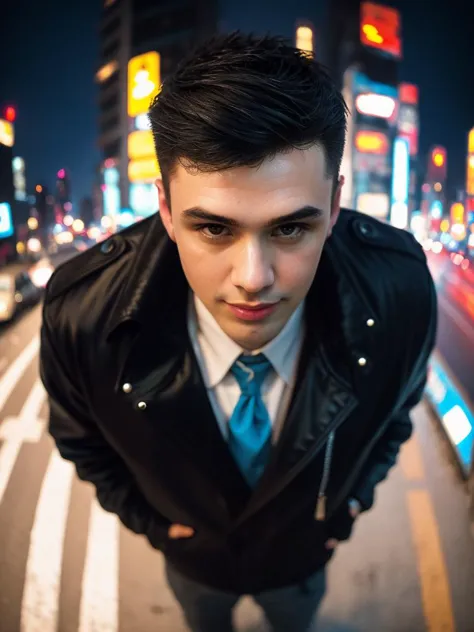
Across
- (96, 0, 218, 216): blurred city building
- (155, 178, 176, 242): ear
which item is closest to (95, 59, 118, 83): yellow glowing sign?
(96, 0, 218, 216): blurred city building

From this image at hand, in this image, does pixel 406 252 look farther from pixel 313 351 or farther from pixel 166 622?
pixel 166 622

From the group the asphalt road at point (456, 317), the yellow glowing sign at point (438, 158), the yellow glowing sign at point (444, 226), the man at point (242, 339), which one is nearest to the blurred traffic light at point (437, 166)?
the yellow glowing sign at point (438, 158)

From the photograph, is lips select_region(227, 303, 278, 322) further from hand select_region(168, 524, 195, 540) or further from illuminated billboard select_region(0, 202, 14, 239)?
illuminated billboard select_region(0, 202, 14, 239)

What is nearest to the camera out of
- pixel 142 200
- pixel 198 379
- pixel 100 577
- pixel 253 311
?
pixel 253 311

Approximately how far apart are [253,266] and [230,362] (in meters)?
0.27

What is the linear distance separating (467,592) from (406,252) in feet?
A: 3.16

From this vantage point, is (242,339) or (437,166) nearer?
(242,339)

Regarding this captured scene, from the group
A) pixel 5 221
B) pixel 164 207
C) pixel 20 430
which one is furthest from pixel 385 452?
pixel 5 221

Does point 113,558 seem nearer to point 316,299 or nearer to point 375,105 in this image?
point 316,299

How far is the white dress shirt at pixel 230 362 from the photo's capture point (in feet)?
2.86

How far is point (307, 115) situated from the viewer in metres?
0.61

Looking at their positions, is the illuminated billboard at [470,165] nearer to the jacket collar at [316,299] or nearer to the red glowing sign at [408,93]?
the red glowing sign at [408,93]

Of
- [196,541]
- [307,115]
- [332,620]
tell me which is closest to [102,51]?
[307,115]

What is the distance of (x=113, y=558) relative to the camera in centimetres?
124
